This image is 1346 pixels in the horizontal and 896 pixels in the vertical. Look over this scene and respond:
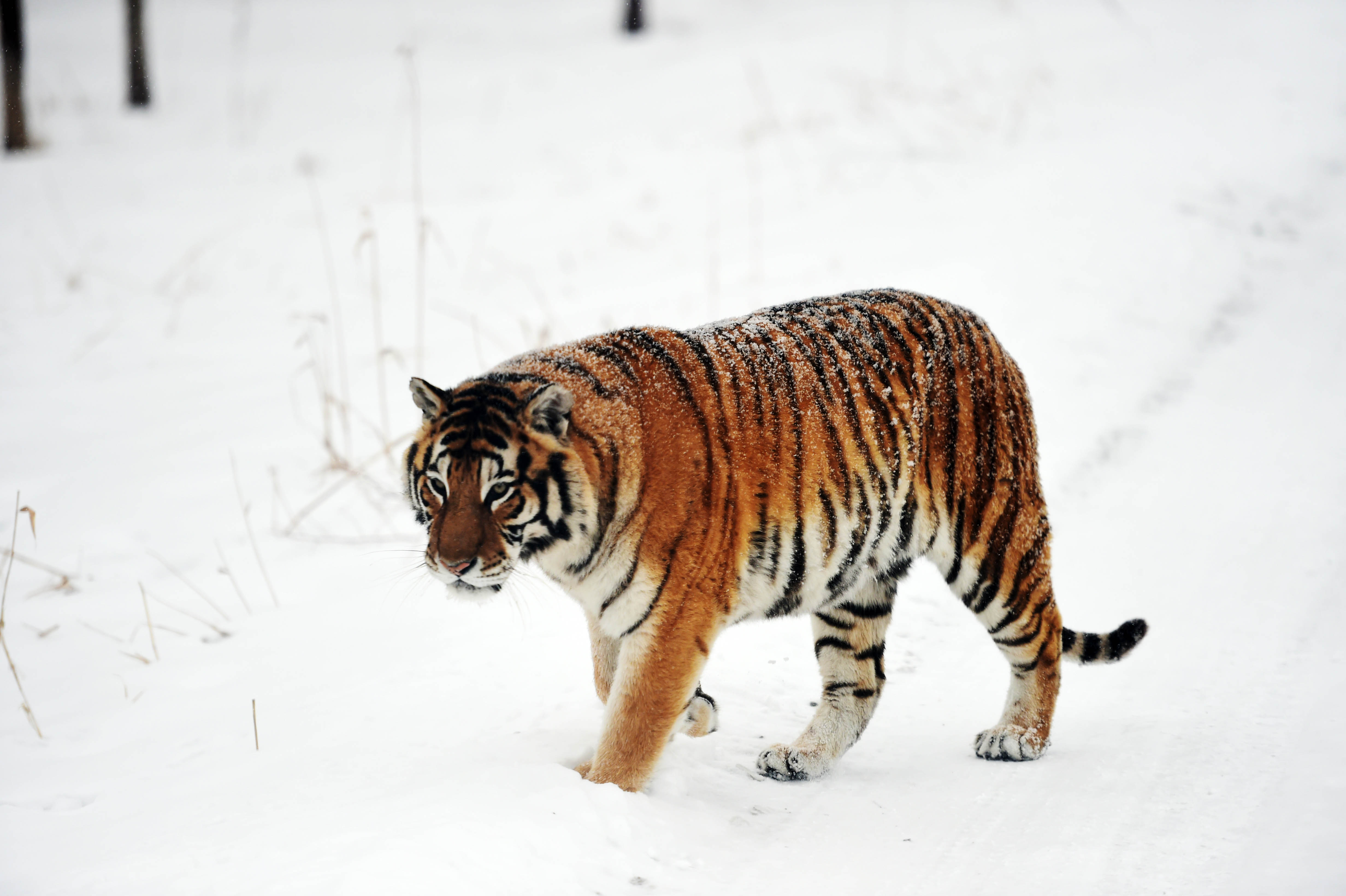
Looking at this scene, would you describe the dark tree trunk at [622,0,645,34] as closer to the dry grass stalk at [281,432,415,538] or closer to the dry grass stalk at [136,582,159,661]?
the dry grass stalk at [281,432,415,538]

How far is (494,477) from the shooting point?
288 cm

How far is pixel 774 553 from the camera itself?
3.19 metres

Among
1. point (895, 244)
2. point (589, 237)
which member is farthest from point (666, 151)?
point (895, 244)

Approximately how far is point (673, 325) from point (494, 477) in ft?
15.5

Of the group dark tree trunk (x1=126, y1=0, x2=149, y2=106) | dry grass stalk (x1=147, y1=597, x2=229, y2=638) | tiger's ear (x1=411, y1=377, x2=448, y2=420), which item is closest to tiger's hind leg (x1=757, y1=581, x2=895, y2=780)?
tiger's ear (x1=411, y1=377, x2=448, y2=420)

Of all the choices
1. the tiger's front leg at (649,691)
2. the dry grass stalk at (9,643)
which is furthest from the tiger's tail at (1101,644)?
the dry grass stalk at (9,643)

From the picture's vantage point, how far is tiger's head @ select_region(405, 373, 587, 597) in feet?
9.30

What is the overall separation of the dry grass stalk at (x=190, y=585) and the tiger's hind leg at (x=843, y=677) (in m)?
2.43

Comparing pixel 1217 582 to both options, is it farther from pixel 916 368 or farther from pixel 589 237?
pixel 589 237

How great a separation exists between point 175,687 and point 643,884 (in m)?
2.22

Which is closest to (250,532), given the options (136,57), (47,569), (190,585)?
(190,585)

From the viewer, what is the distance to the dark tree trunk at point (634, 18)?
1966 centimetres

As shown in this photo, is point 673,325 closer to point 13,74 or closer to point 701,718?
point 701,718

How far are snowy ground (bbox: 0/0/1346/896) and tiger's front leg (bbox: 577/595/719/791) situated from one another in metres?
0.11
